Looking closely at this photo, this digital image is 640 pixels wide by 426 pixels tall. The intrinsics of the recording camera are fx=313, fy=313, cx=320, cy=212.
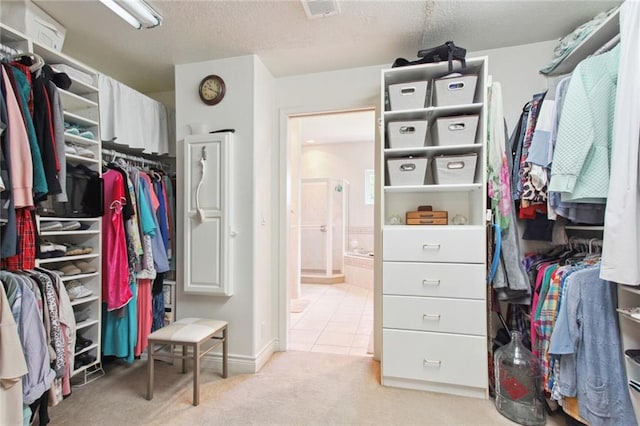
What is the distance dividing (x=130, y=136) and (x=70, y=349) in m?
1.48

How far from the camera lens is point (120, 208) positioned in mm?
2066

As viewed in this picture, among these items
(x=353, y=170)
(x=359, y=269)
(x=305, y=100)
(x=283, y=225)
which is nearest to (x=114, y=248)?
(x=283, y=225)

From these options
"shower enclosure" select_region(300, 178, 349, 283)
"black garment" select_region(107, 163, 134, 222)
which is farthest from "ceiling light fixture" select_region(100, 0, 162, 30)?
"shower enclosure" select_region(300, 178, 349, 283)

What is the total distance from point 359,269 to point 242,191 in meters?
3.40

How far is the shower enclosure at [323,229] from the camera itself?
222 inches

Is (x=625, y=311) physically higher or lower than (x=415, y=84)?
lower

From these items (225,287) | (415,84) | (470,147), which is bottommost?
(225,287)

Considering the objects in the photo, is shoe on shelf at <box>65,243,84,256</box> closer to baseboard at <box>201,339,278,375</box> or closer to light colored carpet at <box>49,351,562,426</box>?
light colored carpet at <box>49,351,562,426</box>

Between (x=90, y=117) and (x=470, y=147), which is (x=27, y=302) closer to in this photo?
(x=90, y=117)

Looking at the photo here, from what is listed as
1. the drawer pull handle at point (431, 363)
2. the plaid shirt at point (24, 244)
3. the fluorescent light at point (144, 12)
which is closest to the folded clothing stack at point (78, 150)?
the plaid shirt at point (24, 244)

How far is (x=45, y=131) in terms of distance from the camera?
5.29ft

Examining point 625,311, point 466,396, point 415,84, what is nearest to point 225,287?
point 466,396

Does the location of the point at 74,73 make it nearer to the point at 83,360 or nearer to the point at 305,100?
the point at 305,100

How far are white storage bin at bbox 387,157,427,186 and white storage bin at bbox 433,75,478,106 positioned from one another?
0.41 m
